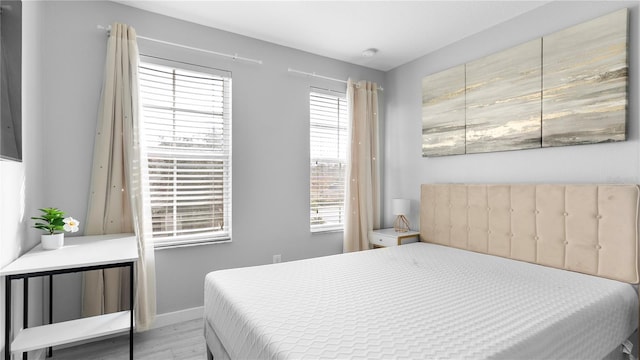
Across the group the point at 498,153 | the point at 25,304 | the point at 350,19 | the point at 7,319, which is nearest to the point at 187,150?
the point at 25,304

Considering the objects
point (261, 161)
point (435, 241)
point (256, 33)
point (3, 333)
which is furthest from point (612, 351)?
point (256, 33)

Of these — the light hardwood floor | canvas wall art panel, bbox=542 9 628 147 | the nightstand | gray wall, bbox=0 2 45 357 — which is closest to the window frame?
the nightstand

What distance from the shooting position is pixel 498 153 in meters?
2.87

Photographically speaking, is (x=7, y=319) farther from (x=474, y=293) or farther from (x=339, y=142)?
(x=339, y=142)

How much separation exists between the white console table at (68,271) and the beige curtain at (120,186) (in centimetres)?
32

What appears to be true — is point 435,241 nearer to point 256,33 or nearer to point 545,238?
point 545,238

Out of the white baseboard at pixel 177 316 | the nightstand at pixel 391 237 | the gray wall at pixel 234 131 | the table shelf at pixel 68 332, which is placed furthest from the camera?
the nightstand at pixel 391 237

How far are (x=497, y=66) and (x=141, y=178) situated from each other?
321cm

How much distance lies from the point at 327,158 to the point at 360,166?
1.34ft

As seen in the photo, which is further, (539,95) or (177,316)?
(177,316)

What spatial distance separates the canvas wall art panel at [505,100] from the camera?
2574 mm

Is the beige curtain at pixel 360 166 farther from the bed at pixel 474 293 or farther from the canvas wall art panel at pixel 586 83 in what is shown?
the canvas wall art panel at pixel 586 83

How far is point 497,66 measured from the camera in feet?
9.29

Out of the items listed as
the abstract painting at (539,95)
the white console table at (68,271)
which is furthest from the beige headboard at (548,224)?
the white console table at (68,271)
